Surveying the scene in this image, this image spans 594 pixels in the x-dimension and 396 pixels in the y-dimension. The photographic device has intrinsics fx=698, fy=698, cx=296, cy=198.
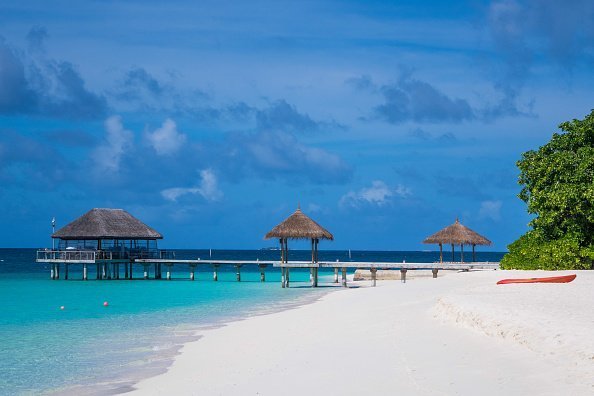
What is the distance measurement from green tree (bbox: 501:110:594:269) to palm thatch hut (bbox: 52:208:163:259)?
25589mm

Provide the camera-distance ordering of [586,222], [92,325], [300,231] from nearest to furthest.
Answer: [92,325] → [586,222] → [300,231]

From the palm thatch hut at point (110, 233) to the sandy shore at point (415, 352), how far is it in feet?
90.1

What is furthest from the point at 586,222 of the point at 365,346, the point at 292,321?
the point at 365,346

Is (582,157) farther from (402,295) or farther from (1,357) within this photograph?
(1,357)

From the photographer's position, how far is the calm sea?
12094mm

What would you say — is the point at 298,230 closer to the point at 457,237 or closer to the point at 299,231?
the point at 299,231

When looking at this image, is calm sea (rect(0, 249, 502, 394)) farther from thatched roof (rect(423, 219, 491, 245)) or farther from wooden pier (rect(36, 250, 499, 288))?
thatched roof (rect(423, 219, 491, 245))

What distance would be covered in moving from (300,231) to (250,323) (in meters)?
16.7

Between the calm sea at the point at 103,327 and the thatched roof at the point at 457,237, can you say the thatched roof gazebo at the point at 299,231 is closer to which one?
the calm sea at the point at 103,327

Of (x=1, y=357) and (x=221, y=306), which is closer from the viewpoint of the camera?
(x=1, y=357)

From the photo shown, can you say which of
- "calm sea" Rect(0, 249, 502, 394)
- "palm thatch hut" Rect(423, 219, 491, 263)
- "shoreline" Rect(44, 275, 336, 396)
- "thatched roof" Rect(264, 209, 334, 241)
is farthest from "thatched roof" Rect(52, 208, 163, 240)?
"shoreline" Rect(44, 275, 336, 396)

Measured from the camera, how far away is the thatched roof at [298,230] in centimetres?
3459

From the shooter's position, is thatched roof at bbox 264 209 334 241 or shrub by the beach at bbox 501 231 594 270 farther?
thatched roof at bbox 264 209 334 241

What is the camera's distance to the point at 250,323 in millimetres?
18062
